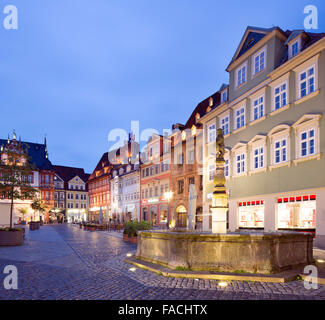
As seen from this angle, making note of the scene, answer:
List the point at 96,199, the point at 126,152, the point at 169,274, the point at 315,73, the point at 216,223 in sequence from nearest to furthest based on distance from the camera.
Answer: the point at 169,274, the point at 216,223, the point at 315,73, the point at 126,152, the point at 96,199

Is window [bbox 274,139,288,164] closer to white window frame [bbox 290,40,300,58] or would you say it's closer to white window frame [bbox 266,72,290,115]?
white window frame [bbox 266,72,290,115]

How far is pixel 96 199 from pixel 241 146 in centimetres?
5161

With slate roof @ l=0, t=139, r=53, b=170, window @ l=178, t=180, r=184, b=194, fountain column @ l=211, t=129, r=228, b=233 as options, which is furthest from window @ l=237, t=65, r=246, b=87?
slate roof @ l=0, t=139, r=53, b=170

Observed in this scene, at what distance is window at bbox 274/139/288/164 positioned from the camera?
17.5 meters

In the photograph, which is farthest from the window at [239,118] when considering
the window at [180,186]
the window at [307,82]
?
the window at [180,186]

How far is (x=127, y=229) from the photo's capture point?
60.4 ft

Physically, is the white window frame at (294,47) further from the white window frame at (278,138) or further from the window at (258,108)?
the white window frame at (278,138)

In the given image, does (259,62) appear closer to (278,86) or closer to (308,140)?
(278,86)

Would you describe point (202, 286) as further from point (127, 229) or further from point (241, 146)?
point (241, 146)

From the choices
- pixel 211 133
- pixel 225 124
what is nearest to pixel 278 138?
pixel 225 124

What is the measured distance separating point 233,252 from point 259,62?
1637 cm

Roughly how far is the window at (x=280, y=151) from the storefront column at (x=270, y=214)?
2392mm

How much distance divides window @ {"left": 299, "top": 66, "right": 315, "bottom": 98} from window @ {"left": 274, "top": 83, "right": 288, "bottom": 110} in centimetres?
112
